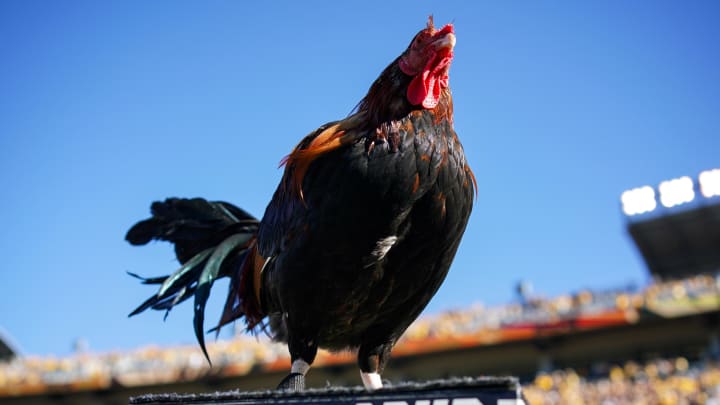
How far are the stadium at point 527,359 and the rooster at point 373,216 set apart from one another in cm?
1357

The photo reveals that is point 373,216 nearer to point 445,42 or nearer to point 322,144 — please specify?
point 322,144

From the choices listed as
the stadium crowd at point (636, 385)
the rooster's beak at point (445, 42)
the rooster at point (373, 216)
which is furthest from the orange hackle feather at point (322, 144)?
the stadium crowd at point (636, 385)

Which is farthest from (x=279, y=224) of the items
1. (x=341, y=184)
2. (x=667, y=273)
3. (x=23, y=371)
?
(x=667, y=273)

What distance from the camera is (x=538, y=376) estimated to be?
782 inches

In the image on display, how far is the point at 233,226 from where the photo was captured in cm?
507

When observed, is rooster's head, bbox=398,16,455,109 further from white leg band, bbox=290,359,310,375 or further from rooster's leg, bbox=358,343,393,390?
white leg band, bbox=290,359,310,375

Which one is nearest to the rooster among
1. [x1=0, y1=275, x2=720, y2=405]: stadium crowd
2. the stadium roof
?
[x1=0, y1=275, x2=720, y2=405]: stadium crowd

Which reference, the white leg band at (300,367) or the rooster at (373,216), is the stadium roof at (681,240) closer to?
the rooster at (373,216)

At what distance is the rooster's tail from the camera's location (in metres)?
4.61

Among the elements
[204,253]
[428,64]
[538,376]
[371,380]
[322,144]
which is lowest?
[538,376]

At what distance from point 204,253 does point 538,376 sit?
1673 cm

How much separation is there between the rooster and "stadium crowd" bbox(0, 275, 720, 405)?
13.2 m

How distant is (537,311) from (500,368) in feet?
6.86

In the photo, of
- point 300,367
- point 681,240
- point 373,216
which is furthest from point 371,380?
point 681,240
